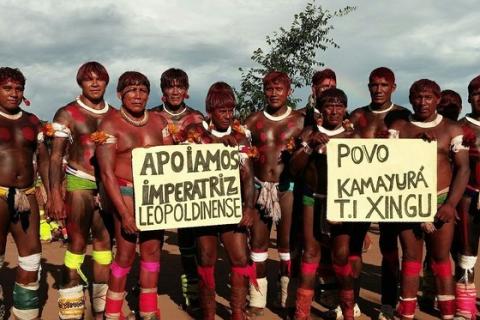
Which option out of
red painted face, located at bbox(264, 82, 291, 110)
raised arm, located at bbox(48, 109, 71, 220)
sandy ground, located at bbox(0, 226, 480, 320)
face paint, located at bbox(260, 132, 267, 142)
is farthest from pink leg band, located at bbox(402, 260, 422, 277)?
raised arm, located at bbox(48, 109, 71, 220)

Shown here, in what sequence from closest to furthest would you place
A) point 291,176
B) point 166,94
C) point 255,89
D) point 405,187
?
point 405,187
point 291,176
point 166,94
point 255,89

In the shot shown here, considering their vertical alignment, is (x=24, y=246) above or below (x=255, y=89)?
below

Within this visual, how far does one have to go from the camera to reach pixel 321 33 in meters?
20.9

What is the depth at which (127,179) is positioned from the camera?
479cm

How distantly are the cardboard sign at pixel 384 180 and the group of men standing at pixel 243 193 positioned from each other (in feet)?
0.53

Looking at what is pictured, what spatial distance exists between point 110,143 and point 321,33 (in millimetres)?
17621

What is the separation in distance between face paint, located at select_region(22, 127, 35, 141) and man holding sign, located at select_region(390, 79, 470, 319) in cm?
368

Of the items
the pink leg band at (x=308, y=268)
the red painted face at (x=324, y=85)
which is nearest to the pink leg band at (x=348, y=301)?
the pink leg band at (x=308, y=268)

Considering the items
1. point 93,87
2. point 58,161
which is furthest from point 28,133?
point 93,87

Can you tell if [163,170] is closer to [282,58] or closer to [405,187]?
[405,187]

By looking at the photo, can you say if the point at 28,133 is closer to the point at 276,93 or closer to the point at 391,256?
Answer: the point at 276,93

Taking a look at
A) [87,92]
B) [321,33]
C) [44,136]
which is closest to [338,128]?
[87,92]

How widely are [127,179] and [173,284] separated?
336 cm

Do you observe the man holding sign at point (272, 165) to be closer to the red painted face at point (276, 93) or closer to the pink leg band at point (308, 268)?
the red painted face at point (276, 93)
